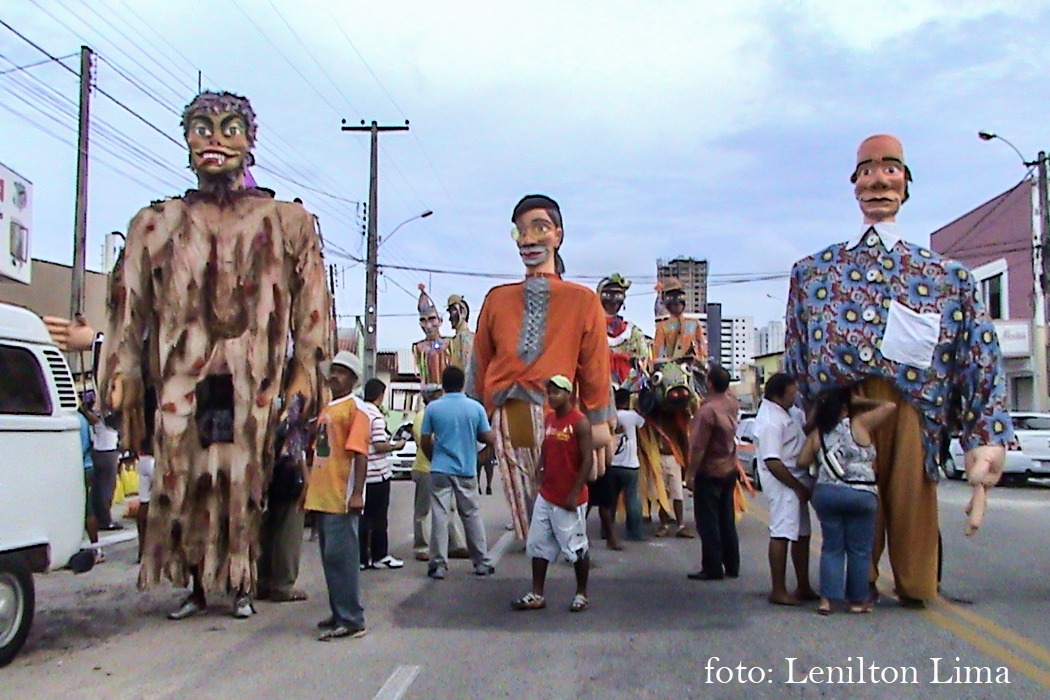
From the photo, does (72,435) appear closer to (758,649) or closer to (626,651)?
(626,651)

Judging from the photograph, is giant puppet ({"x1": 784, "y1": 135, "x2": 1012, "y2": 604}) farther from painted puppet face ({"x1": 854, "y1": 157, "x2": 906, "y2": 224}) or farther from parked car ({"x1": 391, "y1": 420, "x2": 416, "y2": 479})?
parked car ({"x1": 391, "y1": 420, "x2": 416, "y2": 479})

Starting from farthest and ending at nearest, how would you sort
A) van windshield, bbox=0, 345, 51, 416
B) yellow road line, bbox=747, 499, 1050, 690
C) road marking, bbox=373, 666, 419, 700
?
van windshield, bbox=0, 345, 51, 416 → yellow road line, bbox=747, 499, 1050, 690 → road marking, bbox=373, 666, 419, 700

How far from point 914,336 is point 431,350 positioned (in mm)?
7362

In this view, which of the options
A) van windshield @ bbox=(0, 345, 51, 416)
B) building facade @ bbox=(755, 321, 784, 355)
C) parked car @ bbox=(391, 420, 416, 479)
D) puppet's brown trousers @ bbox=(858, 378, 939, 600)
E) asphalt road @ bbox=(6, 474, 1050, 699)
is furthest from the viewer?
building facade @ bbox=(755, 321, 784, 355)

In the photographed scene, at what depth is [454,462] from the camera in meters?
8.55

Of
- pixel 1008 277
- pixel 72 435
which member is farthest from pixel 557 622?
pixel 1008 277

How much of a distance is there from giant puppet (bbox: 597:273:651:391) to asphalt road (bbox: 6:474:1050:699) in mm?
2984

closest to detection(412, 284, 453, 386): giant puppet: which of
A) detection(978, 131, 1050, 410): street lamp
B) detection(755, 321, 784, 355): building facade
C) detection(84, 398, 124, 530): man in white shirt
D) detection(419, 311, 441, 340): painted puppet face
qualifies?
detection(419, 311, 441, 340): painted puppet face

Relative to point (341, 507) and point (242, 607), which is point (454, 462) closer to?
point (242, 607)

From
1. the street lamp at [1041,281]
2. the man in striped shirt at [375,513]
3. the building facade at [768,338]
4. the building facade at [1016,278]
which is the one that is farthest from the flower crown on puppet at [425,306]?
the building facade at [768,338]

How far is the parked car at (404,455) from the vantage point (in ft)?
65.7

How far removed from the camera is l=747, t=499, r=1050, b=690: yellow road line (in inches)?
211

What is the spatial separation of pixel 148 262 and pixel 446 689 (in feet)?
10.7

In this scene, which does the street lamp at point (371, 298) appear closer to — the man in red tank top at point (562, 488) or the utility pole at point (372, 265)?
the utility pole at point (372, 265)
